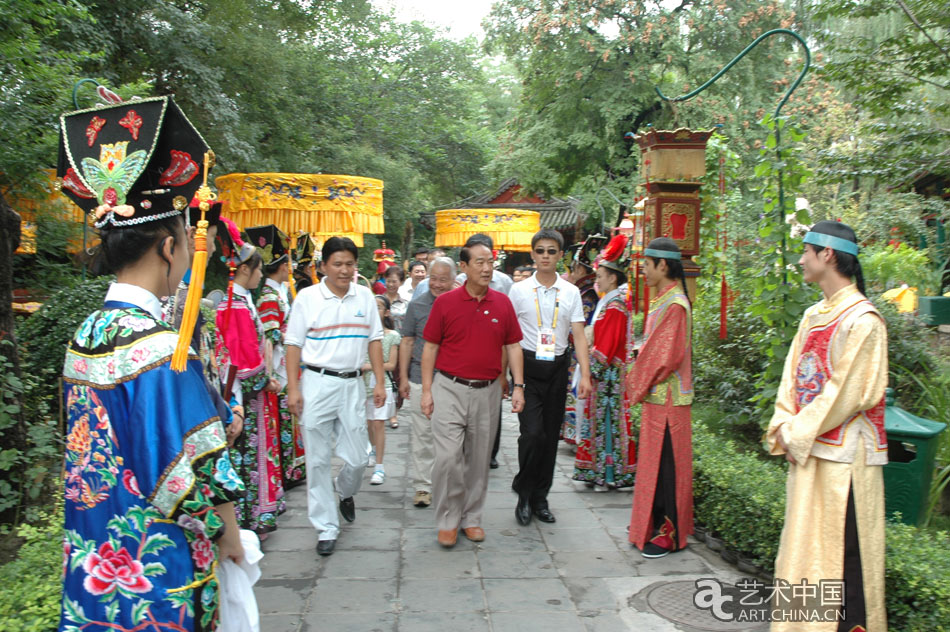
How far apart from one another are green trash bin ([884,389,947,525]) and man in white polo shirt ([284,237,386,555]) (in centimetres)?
332

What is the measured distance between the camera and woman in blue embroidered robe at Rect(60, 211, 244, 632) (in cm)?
212

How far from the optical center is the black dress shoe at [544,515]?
18.2ft

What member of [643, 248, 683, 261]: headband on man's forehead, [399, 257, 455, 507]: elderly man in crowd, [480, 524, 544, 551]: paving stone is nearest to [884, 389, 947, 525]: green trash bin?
[643, 248, 683, 261]: headband on man's forehead

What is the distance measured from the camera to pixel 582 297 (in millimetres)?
7617

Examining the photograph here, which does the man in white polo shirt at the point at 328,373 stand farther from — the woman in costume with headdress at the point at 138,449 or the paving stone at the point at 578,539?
the woman in costume with headdress at the point at 138,449

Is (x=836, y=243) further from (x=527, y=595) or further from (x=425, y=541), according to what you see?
(x=425, y=541)

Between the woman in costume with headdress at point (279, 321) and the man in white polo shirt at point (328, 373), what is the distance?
2.33 ft

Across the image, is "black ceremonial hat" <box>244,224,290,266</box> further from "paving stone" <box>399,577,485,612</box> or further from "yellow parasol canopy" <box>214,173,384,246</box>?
"paving stone" <box>399,577,485,612</box>

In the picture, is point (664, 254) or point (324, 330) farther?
point (324, 330)

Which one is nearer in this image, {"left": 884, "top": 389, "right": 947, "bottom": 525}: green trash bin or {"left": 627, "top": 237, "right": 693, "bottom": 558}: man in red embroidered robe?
{"left": 884, "top": 389, "right": 947, "bottom": 525}: green trash bin

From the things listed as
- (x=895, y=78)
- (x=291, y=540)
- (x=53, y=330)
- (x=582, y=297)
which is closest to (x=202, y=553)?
(x=291, y=540)

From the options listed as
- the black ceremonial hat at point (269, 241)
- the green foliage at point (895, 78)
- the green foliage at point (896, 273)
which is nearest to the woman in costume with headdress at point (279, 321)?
the black ceremonial hat at point (269, 241)

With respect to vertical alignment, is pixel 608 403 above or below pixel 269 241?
below

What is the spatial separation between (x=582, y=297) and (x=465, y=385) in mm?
2880
